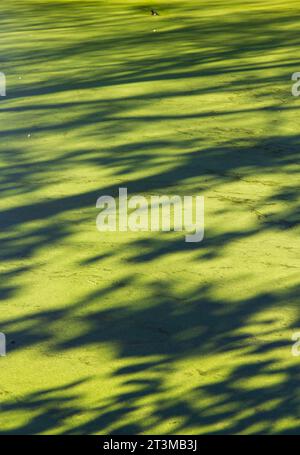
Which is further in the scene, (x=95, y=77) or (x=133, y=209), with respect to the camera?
(x=95, y=77)

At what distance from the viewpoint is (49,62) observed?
6.93 metres

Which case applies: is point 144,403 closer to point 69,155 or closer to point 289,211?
point 289,211

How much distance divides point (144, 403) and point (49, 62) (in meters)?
4.31

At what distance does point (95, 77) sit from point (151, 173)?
1.81 m

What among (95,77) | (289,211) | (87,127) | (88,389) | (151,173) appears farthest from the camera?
(95,77)

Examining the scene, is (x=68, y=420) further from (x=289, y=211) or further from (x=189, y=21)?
(x=189, y=21)

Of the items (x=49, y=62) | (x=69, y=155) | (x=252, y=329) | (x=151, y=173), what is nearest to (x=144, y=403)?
(x=252, y=329)

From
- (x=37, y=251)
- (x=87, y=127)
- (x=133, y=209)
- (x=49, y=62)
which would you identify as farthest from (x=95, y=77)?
(x=37, y=251)

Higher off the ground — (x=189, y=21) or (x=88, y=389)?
(x=189, y=21)

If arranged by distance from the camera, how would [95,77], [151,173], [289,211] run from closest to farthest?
[289,211], [151,173], [95,77]

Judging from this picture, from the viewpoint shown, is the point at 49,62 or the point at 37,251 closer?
the point at 37,251

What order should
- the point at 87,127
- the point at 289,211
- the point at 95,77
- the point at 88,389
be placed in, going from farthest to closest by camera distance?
the point at 95,77, the point at 87,127, the point at 289,211, the point at 88,389

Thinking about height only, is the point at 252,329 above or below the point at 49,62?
below
